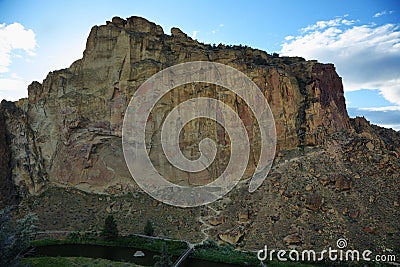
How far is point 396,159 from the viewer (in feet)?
110

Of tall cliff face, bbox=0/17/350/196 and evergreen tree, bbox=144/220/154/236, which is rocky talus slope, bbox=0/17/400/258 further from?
evergreen tree, bbox=144/220/154/236

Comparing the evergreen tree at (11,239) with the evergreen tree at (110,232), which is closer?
the evergreen tree at (11,239)

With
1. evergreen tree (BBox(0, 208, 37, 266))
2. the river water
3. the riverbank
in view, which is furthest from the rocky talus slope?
evergreen tree (BBox(0, 208, 37, 266))

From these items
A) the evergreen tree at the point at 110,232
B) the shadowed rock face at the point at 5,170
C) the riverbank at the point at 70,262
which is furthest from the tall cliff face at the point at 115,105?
the riverbank at the point at 70,262

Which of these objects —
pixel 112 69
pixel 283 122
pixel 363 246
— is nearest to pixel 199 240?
pixel 363 246

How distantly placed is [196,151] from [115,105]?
12.4 m

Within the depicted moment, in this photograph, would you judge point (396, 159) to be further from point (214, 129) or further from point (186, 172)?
point (186, 172)

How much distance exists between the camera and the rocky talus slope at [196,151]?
30.5 m

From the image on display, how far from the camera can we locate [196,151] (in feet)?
133

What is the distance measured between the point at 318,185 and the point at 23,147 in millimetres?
36757

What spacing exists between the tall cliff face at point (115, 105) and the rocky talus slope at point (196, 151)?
14 cm

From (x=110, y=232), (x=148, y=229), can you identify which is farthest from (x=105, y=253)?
(x=148, y=229)

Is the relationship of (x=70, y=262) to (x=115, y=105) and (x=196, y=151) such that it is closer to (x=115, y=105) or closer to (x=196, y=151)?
(x=196, y=151)

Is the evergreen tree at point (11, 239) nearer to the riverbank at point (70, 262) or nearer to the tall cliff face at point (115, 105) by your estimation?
the riverbank at point (70, 262)
